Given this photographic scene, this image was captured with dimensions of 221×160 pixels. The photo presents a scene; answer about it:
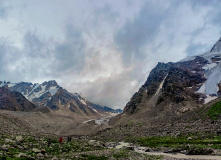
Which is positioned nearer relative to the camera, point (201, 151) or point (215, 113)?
point (201, 151)

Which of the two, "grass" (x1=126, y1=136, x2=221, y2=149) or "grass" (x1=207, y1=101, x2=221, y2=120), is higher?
"grass" (x1=207, y1=101, x2=221, y2=120)

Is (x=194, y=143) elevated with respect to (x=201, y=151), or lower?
elevated

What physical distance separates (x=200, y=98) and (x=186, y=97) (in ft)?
44.4

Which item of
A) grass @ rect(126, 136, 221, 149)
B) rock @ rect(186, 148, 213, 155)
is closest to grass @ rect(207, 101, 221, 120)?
grass @ rect(126, 136, 221, 149)

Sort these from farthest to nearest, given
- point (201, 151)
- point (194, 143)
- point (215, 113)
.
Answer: point (215, 113) → point (194, 143) → point (201, 151)

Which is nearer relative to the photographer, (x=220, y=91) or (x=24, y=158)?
(x=24, y=158)

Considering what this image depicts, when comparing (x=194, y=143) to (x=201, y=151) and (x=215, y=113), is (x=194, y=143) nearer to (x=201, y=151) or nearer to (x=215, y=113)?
(x=201, y=151)

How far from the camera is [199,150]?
44.9 meters

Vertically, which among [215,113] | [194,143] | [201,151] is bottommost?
[201,151]

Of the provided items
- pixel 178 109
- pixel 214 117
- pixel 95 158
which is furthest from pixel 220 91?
pixel 95 158

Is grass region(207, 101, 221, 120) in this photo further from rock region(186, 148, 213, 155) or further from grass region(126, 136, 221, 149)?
rock region(186, 148, 213, 155)

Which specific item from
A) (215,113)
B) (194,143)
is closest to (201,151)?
(194,143)

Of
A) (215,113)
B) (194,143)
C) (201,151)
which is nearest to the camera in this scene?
(201,151)

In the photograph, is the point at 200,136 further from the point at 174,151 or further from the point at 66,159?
the point at 66,159
